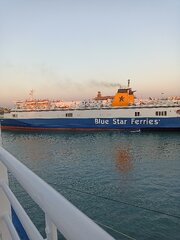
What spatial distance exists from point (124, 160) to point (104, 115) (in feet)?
77.0

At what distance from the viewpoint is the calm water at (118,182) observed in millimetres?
10117

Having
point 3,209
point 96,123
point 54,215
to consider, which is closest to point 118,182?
point 3,209

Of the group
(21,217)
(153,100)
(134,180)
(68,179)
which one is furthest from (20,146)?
(21,217)

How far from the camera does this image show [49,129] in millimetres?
47125

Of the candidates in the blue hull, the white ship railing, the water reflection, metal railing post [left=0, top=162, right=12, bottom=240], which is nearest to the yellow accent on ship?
the blue hull

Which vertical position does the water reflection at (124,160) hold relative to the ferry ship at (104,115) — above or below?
below

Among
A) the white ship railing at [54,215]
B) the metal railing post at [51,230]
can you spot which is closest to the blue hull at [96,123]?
the white ship railing at [54,215]

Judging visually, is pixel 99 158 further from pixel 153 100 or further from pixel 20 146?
pixel 153 100

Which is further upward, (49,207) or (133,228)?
(49,207)

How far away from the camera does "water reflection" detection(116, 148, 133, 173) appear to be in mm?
19309

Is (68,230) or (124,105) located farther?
(124,105)

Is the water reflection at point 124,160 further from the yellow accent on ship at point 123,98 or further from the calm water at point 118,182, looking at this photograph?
the yellow accent on ship at point 123,98

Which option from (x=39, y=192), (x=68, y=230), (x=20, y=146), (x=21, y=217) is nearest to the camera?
(x=68, y=230)

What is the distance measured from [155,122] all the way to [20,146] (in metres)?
21.0
